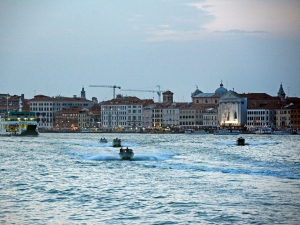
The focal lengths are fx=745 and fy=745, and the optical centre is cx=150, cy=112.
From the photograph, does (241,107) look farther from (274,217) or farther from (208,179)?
(274,217)

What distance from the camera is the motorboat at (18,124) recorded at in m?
89.7

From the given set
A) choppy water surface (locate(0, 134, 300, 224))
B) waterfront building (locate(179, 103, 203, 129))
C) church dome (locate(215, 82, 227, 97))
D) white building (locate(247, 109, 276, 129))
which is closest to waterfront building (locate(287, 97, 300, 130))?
white building (locate(247, 109, 276, 129))

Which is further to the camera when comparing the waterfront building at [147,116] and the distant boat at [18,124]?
the waterfront building at [147,116]

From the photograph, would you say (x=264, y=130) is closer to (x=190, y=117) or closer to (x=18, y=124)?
(x=190, y=117)

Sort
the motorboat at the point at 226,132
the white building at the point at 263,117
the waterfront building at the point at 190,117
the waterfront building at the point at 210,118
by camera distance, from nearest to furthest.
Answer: the motorboat at the point at 226,132
the white building at the point at 263,117
the waterfront building at the point at 210,118
the waterfront building at the point at 190,117

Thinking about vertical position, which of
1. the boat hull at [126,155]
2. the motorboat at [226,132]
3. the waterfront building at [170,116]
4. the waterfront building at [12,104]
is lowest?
the boat hull at [126,155]

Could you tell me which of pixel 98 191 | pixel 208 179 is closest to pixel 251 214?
pixel 98 191

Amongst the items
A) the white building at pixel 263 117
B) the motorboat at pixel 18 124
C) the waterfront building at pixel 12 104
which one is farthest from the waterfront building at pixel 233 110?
the waterfront building at pixel 12 104

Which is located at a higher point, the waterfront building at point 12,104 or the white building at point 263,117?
the waterfront building at point 12,104

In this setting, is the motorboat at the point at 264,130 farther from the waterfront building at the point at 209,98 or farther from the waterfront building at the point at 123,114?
the waterfront building at the point at 123,114

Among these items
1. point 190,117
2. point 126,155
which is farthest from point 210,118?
point 126,155

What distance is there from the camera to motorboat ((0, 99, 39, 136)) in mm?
89688

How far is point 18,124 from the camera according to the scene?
89875mm

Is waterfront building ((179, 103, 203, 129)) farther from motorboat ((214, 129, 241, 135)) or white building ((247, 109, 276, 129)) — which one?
motorboat ((214, 129, 241, 135))
